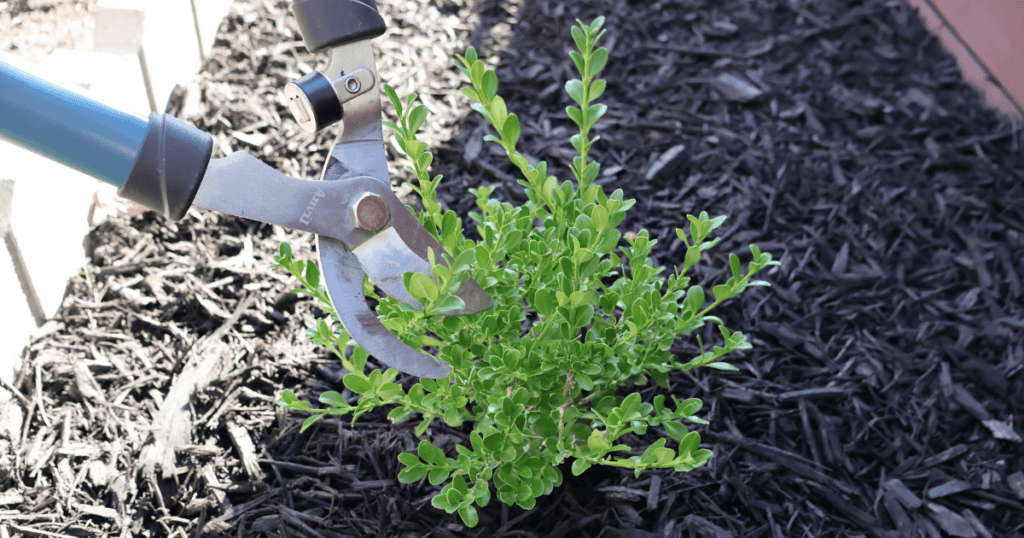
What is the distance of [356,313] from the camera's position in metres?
1.27

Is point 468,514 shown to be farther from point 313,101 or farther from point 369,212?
point 313,101

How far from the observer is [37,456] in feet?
5.74

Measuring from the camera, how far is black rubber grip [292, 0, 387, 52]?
127cm

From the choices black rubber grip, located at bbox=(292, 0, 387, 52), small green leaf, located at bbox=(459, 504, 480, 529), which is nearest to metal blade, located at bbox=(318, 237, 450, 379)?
small green leaf, located at bbox=(459, 504, 480, 529)

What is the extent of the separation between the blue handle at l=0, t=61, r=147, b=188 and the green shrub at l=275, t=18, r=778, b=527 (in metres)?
0.38

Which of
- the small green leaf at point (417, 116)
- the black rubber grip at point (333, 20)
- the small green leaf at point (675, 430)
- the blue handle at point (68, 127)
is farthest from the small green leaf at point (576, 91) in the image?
the blue handle at point (68, 127)

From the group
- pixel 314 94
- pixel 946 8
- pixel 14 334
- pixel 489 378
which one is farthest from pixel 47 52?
pixel 946 8

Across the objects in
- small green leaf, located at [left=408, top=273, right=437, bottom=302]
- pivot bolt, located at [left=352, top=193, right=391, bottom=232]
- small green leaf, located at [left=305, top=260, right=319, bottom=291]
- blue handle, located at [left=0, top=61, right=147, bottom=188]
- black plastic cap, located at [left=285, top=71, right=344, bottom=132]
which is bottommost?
small green leaf, located at [left=305, top=260, right=319, bottom=291]

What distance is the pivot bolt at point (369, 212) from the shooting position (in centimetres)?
124

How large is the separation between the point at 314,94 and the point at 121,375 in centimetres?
115

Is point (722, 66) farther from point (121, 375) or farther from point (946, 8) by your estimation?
point (121, 375)

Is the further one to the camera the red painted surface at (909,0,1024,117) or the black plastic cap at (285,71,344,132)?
the red painted surface at (909,0,1024,117)

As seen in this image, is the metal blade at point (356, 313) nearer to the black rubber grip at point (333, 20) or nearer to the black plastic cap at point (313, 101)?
the black plastic cap at point (313, 101)

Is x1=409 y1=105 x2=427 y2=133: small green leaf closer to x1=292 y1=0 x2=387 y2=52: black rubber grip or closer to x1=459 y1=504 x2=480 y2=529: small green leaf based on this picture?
x1=292 y1=0 x2=387 y2=52: black rubber grip
